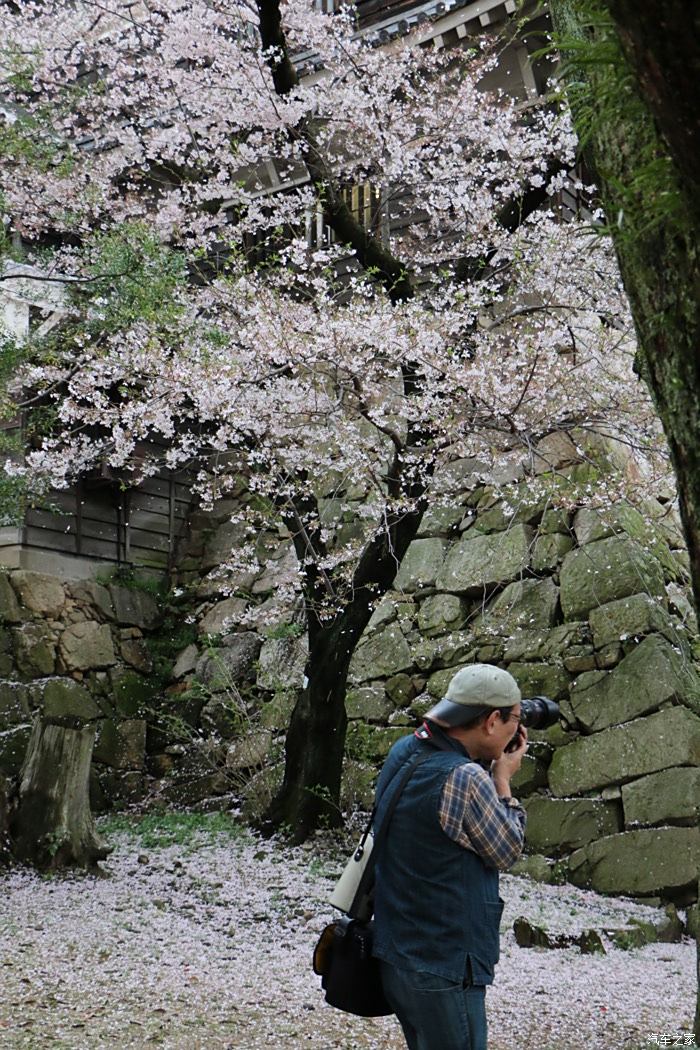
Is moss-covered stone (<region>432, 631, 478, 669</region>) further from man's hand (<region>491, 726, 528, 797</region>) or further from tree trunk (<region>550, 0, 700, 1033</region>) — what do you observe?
tree trunk (<region>550, 0, 700, 1033</region>)

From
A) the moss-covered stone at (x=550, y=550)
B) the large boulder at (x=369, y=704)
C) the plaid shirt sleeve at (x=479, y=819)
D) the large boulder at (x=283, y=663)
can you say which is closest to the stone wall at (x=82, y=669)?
the large boulder at (x=283, y=663)

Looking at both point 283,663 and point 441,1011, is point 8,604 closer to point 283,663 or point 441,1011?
point 283,663

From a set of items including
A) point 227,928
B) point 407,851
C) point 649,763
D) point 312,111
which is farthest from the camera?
point 312,111

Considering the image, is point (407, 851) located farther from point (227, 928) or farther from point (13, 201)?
point (13, 201)

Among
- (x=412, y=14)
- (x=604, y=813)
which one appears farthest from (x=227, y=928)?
(x=412, y=14)

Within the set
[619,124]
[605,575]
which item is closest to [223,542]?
[605,575]

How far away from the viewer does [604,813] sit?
25.5ft

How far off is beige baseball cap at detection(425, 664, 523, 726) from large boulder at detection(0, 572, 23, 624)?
8869mm

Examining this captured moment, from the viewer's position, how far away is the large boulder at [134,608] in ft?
37.4

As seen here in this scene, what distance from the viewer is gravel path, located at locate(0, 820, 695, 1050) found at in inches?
172

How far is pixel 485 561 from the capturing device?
9633 millimetres

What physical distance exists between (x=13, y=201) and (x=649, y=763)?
8179mm

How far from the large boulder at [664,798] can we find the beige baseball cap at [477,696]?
18.5ft

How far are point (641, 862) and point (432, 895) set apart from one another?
19.1 feet
